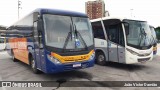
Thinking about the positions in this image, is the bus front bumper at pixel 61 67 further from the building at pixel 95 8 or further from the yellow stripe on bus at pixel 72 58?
the building at pixel 95 8

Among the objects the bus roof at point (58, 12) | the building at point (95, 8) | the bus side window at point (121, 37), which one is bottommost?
the bus side window at point (121, 37)

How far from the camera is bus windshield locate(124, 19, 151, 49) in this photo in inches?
397

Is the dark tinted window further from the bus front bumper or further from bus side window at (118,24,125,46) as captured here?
the bus front bumper

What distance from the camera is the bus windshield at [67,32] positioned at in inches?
298

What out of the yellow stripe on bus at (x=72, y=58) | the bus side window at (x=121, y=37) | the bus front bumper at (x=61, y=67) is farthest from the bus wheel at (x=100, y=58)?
the bus front bumper at (x=61, y=67)

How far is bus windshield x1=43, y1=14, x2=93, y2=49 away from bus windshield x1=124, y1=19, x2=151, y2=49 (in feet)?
8.44

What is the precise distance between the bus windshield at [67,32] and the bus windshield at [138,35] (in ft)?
8.44

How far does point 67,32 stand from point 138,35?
423cm

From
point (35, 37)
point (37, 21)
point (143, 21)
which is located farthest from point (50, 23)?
point (143, 21)

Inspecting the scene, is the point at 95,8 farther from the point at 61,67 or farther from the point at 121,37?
the point at 61,67

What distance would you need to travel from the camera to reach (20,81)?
812cm

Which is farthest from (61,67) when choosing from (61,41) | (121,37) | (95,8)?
(95,8)

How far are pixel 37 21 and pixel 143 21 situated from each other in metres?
5.82

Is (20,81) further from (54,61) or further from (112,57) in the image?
(112,57)
